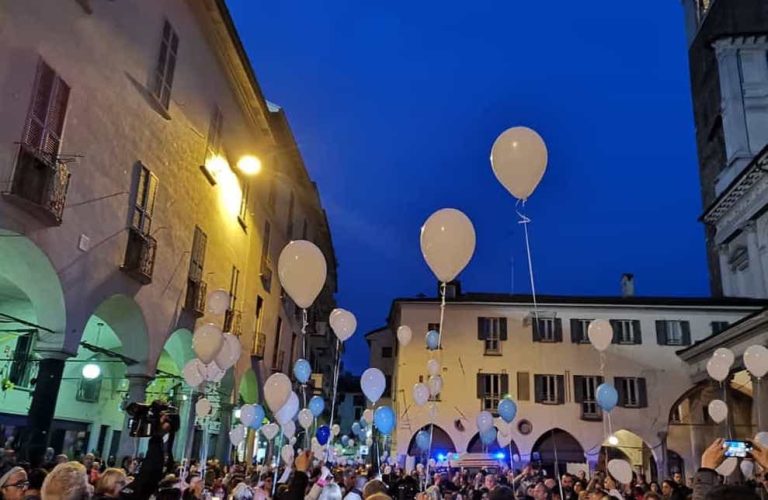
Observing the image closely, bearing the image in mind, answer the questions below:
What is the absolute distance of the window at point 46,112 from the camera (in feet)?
29.5

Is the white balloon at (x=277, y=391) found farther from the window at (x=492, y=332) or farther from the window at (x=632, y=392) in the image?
the window at (x=632, y=392)

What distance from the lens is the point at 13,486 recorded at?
503cm

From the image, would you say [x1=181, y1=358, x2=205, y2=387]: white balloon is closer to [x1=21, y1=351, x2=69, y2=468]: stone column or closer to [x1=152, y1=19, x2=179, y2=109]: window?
[x1=21, y1=351, x2=69, y2=468]: stone column

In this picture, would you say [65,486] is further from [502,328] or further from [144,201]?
[502,328]

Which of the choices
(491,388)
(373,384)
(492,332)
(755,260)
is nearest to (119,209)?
(373,384)

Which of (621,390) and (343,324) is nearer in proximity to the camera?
(343,324)

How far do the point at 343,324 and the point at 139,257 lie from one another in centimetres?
445

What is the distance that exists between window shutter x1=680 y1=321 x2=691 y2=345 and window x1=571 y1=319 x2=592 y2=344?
4.65 meters

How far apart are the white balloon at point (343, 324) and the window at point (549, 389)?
2062 cm

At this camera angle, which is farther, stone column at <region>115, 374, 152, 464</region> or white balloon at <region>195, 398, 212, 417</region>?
white balloon at <region>195, 398, 212, 417</region>

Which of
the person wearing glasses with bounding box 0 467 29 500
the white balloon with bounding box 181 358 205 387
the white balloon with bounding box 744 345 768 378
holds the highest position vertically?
the white balloon with bounding box 744 345 768 378

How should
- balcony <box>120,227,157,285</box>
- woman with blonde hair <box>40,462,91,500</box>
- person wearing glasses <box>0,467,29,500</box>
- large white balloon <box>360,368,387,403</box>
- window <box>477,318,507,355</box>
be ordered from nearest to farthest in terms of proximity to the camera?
1. woman with blonde hair <box>40,462,91,500</box>
2. person wearing glasses <box>0,467,29,500</box>
3. balcony <box>120,227,157,285</box>
4. large white balloon <box>360,368,387,403</box>
5. window <box>477,318,507,355</box>

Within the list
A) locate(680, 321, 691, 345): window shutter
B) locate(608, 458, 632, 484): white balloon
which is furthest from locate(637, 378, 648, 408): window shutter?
locate(608, 458, 632, 484): white balloon

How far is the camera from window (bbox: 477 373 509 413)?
31531 millimetres
